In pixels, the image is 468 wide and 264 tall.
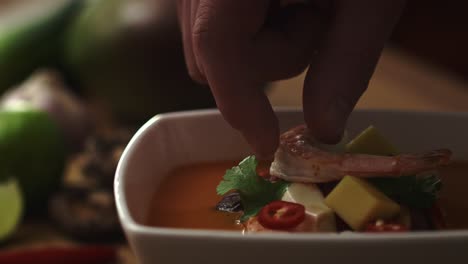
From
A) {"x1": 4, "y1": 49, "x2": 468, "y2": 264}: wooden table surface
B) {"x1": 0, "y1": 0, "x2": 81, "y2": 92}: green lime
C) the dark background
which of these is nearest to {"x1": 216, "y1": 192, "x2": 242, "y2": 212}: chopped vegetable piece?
{"x1": 4, "y1": 49, "x2": 468, "y2": 264}: wooden table surface

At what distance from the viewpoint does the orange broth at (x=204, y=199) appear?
64 centimetres

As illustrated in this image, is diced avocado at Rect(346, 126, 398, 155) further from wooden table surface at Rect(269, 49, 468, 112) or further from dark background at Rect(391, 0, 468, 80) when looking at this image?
dark background at Rect(391, 0, 468, 80)

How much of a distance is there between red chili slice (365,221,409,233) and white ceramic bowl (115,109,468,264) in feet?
0.18

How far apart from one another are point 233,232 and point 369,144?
0.19m

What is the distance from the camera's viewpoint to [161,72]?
167cm

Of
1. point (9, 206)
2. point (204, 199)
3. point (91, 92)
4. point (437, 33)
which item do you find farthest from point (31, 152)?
point (437, 33)

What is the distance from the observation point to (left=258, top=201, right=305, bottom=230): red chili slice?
572 mm

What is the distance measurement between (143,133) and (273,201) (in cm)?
13

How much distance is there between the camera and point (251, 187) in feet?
2.07

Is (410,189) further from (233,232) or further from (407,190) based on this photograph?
(233,232)

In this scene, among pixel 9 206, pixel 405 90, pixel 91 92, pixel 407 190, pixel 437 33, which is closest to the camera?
pixel 407 190

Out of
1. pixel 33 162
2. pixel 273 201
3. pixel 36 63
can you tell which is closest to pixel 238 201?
pixel 273 201

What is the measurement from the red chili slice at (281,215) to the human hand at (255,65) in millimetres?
47

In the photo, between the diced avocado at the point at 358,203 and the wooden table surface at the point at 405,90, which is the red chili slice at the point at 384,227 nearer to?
the diced avocado at the point at 358,203
